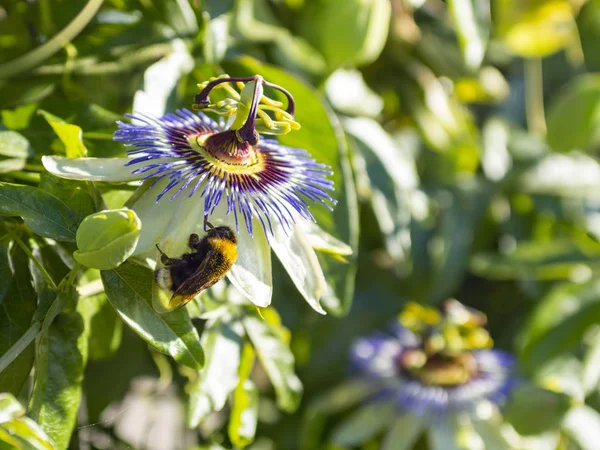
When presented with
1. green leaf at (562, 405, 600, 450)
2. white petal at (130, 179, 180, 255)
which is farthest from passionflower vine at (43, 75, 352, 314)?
green leaf at (562, 405, 600, 450)

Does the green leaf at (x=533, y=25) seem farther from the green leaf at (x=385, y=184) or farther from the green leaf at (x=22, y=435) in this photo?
the green leaf at (x=22, y=435)

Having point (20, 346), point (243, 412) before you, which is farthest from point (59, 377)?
point (243, 412)

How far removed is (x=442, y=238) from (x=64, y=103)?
67cm

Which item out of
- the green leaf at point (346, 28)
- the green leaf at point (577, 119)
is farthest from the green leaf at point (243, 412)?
the green leaf at point (577, 119)

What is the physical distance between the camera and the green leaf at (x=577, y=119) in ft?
4.58

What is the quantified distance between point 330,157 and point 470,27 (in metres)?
0.25

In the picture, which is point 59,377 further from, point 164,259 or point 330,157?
point 330,157

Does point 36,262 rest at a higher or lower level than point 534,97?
higher

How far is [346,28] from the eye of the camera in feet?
3.47

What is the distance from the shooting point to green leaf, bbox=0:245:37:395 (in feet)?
2.00

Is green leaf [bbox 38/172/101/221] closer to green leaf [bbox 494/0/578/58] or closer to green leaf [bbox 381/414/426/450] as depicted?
green leaf [bbox 381/414/426/450]

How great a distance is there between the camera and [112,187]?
2.22 feet

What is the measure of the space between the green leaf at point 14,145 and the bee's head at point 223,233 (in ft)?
0.72

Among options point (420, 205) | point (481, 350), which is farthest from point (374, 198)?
point (481, 350)
